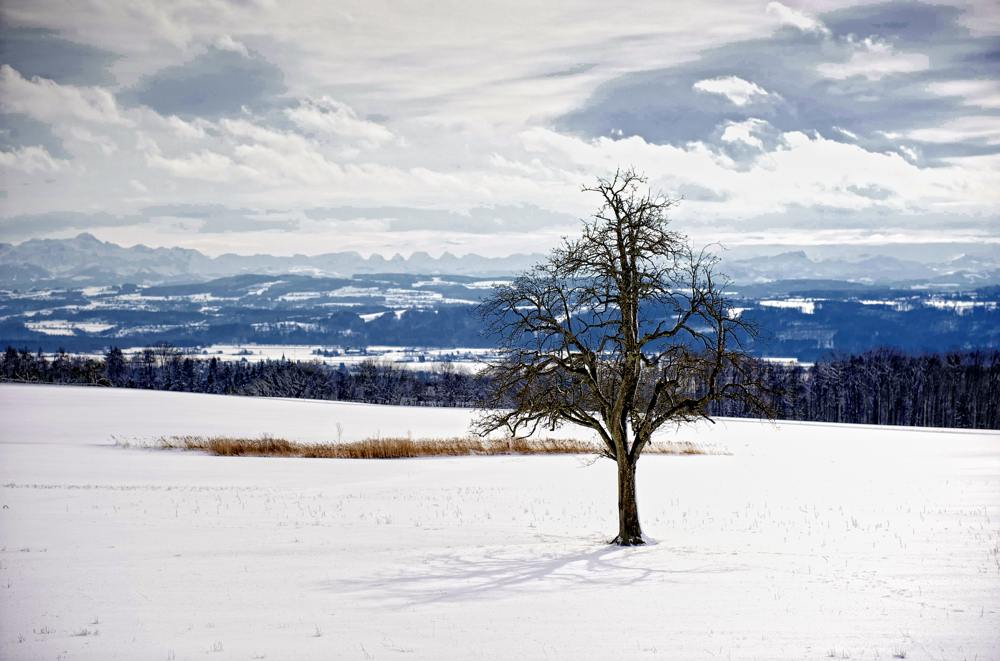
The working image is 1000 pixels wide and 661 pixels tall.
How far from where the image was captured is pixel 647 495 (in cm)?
3077

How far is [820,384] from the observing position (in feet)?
426

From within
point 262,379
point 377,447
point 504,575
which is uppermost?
point 262,379

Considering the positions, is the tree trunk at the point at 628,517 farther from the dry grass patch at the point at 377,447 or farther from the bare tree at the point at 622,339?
the dry grass patch at the point at 377,447

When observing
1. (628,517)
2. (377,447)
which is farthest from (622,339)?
(377,447)

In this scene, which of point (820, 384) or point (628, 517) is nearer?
point (628, 517)

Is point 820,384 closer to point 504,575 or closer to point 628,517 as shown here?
point 628,517

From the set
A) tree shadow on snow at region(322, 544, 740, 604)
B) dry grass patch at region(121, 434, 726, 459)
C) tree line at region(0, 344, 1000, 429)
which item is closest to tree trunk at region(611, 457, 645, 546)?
tree shadow on snow at region(322, 544, 740, 604)

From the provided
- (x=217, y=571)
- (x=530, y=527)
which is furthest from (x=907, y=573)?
(x=217, y=571)

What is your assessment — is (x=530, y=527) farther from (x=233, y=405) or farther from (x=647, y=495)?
(x=233, y=405)

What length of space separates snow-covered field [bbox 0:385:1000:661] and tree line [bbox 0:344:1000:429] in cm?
7516

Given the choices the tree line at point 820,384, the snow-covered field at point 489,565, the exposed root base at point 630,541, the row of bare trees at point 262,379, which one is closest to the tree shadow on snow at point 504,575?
the snow-covered field at point 489,565

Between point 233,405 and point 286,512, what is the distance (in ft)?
200

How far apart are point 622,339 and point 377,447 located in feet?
102

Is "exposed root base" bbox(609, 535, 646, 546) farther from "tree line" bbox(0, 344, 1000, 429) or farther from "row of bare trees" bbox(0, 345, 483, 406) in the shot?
"row of bare trees" bbox(0, 345, 483, 406)
